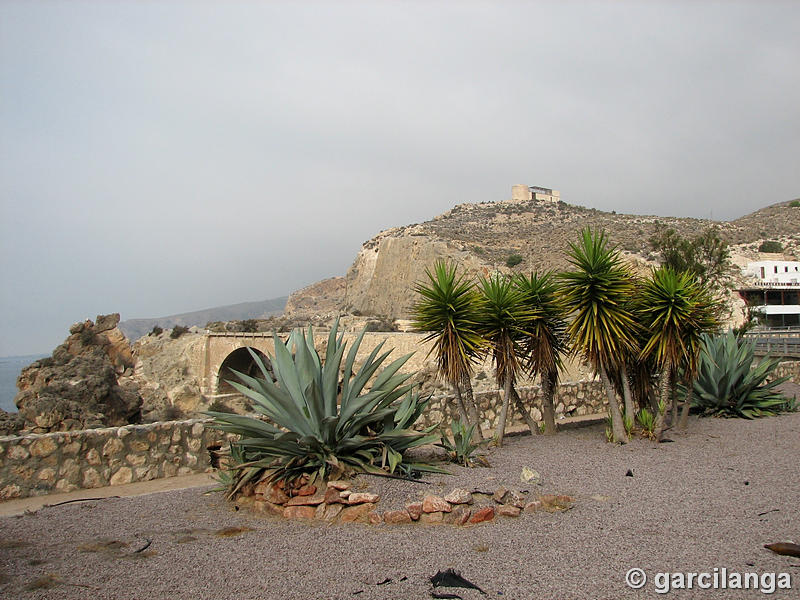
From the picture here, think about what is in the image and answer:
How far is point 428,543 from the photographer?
12.8 ft

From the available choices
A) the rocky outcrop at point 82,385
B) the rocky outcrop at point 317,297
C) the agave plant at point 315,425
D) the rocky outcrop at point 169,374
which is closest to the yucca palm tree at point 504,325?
the agave plant at point 315,425

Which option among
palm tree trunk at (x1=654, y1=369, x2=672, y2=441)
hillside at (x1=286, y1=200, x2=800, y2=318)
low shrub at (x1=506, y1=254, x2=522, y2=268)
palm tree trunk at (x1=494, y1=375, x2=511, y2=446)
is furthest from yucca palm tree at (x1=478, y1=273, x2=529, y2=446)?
low shrub at (x1=506, y1=254, x2=522, y2=268)

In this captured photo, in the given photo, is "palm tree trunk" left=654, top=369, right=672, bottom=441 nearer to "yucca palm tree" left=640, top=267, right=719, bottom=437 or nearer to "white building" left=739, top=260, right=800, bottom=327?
"yucca palm tree" left=640, top=267, right=719, bottom=437

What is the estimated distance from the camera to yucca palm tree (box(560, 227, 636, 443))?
7.51 m

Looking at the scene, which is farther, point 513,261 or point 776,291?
point 513,261

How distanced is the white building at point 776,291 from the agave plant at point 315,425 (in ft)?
115

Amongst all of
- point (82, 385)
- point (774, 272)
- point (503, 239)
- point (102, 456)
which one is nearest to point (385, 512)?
point (102, 456)

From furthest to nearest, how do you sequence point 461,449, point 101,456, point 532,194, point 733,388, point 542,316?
point 532,194 → point 733,388 → point 542,316 → point 101,456 → point 461,449

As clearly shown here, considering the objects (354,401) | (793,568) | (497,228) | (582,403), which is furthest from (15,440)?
(497,228)

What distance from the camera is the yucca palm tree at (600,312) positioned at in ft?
24.6

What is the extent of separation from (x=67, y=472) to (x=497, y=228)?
6347 cm

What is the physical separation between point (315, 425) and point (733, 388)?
8.32m

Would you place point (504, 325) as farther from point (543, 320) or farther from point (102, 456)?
point (102, 456)

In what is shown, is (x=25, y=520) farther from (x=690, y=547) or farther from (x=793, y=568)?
(x=793, y=568)
